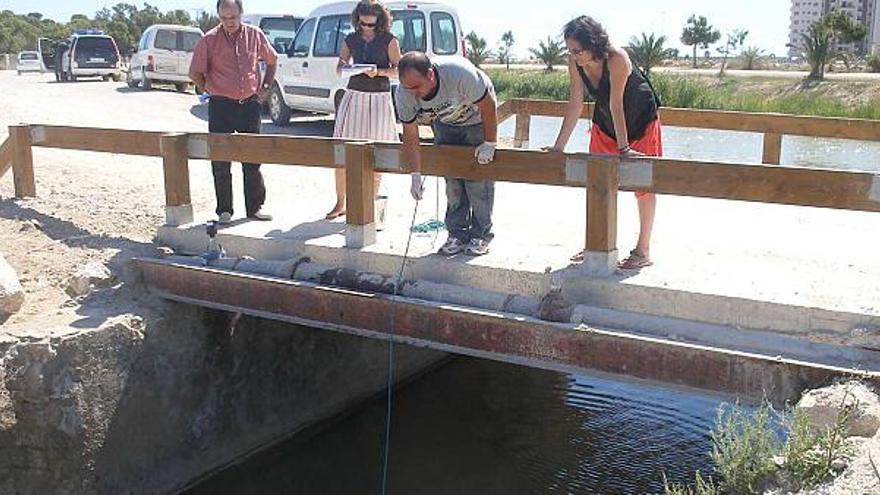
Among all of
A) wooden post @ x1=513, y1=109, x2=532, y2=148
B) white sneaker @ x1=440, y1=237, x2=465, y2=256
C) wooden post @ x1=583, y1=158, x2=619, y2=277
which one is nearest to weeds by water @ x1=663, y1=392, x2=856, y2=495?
wooden post @ x1=583, y1=158, x2=619, y2=277

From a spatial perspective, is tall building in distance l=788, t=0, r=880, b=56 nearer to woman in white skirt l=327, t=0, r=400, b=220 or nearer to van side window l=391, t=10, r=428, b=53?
van side window l=391, t=10, r=428, b=53

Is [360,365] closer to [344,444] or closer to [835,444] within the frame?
[344,444]

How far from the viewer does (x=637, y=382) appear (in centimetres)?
487

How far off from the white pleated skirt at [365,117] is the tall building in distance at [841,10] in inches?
1739

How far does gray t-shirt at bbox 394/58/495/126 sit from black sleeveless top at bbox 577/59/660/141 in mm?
591

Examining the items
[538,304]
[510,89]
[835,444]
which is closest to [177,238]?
[538,304]

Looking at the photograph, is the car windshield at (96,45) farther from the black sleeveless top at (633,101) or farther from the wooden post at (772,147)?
the black sleeveless top at (633,101)

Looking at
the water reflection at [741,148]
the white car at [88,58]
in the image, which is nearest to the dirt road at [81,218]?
the water reflection at [741,148]

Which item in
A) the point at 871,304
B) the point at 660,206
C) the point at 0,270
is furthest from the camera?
the point at 660,206

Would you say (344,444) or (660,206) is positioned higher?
(660,206)

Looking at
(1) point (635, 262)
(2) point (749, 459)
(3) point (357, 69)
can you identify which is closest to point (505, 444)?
(1) point (635, 262)

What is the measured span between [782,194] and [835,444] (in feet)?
4.94

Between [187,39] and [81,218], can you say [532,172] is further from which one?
[187,39]

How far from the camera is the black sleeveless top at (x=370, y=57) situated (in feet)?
22.1
